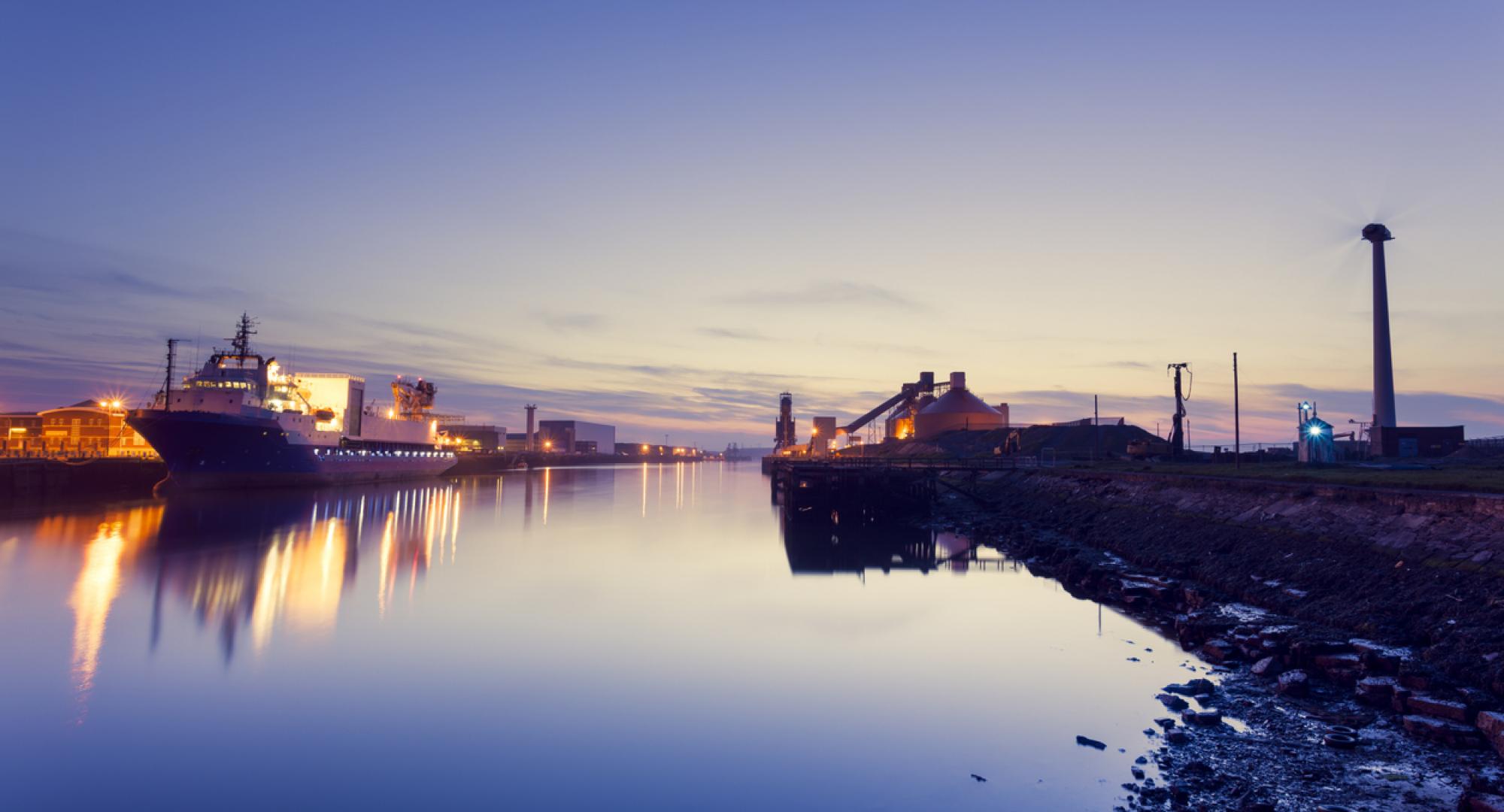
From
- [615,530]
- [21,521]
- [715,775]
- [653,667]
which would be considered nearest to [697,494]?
[615,530]

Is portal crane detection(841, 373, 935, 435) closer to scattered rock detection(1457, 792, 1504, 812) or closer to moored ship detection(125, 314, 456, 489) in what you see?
moored ship detection(125, 314, 456, 489)

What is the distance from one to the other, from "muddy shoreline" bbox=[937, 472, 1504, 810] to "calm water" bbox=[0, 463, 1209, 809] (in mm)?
1077

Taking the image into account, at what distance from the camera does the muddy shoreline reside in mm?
9887

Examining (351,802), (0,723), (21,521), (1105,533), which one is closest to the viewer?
Answer: (351,802)

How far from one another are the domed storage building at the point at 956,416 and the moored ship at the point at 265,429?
74.5 meters

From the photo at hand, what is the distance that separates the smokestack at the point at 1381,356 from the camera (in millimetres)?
61500

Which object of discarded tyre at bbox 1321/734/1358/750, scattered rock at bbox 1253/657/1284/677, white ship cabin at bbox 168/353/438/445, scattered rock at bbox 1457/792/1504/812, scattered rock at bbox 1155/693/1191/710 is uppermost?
white ship cabin at bbox 168/353/438/445

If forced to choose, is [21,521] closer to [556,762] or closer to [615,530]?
[615,530]

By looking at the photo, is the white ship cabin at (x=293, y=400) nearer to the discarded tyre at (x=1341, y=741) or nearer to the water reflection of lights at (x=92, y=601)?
the water reflection of lights at (x=92, y=601)

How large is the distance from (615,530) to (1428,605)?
41.3m

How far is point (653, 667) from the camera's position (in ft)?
58.1

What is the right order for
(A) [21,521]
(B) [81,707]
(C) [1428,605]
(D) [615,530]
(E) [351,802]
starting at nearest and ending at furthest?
(E) [351,802] < (B) [81,707] < (C) [1428,605] < (A) [21,521] < (D) [615,530]

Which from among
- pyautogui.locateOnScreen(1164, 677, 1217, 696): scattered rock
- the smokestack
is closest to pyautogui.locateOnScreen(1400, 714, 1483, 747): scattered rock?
pyautogui.locateOnScreen(1164, 677, 1217, 696): scattered rock

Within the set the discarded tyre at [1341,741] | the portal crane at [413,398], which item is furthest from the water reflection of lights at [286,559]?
the portal crane at [413,398]
